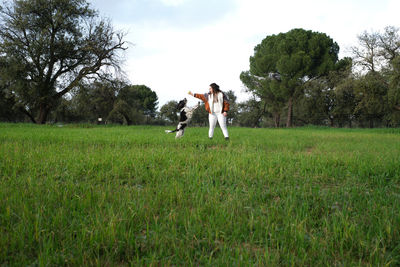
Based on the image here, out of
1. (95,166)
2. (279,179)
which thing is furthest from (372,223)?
(95,166)

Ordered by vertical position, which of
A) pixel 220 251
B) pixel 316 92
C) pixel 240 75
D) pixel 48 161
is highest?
pixel 240 75

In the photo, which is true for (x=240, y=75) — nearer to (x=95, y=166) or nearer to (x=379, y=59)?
(x=379, y=59)

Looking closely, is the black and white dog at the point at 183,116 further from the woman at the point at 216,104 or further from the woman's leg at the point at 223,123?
the woman's leg at the point at 223,123

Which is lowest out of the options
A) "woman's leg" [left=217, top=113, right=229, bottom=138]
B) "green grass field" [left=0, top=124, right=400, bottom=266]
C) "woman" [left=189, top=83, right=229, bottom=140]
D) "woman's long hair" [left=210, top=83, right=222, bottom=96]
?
"green grass field" [left=0, top=124, right=400, bottom=266]

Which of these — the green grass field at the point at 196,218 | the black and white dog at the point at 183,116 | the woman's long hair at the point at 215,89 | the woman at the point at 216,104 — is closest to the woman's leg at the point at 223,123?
the woman at the point at 216,104

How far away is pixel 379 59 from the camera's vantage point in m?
25.1

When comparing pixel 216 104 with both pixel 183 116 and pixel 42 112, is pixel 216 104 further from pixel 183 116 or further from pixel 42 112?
pixel 42 112

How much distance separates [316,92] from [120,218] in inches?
1517

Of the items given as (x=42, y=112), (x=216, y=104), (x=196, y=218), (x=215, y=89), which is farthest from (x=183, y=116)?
(x=42, y=112)

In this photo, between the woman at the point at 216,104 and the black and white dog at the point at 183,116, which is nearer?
the woman at the point at 216,104

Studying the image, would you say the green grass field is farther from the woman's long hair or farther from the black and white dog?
the woman's long hair

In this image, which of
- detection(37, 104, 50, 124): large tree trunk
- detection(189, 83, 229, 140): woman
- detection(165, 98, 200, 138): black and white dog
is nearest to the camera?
detection(189, 83, 229, 140): woman

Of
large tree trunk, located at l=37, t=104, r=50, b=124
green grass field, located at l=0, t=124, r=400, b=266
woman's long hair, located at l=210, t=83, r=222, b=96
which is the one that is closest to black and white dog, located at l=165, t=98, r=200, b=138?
woman's long hair, located at l=210, t=83, r=222, b=96

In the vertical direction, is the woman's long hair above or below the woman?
above
